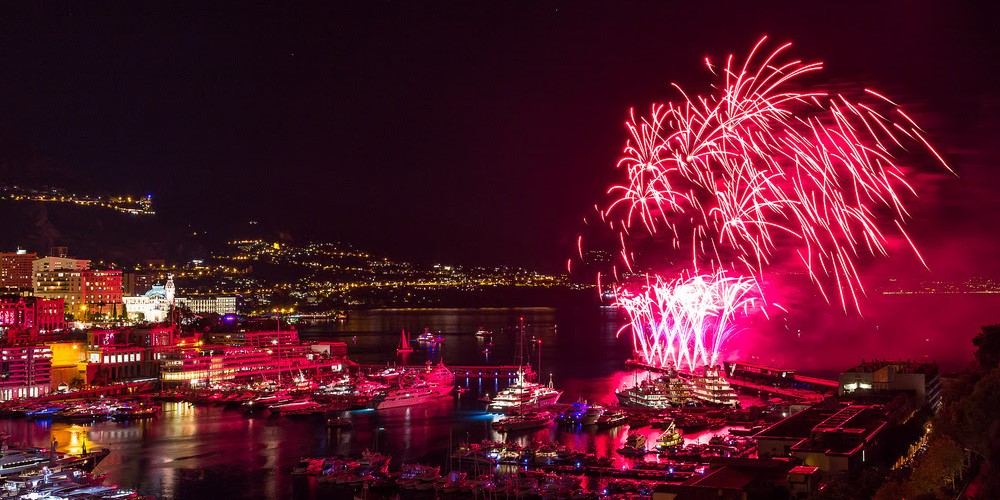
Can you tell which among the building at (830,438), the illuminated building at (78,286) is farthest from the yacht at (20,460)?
the illuminated building at (78,286)

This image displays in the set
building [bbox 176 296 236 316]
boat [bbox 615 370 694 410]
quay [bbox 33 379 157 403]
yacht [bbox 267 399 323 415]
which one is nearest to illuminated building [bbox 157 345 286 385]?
quay [bbox 33 379 157 403]

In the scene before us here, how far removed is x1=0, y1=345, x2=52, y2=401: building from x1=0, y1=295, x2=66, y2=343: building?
9.33 ft

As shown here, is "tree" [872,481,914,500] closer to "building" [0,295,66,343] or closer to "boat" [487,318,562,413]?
"boat" [487,318,562,413]

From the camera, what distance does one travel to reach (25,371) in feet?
56.1

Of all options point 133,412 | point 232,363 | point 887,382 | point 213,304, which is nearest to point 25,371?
point 133,412

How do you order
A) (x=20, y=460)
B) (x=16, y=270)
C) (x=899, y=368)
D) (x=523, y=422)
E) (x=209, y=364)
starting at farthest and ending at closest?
1. (x=16, y=270)
2. (x=209, y=364)
3. (x=523, y=422)
4. (x=899, y=368)
5. (x=20, y=460)

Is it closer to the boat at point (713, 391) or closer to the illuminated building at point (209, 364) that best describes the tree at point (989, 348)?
the boat at point (713, 391)

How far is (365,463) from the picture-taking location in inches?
402

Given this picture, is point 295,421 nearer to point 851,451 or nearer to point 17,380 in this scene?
point 17,380

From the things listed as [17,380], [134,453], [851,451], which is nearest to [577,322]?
[17,380]

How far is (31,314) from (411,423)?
1316 cm

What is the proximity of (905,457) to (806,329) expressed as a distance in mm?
23413

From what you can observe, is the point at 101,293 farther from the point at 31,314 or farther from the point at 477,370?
the point at 477,370

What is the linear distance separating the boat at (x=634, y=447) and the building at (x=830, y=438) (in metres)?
1.92
